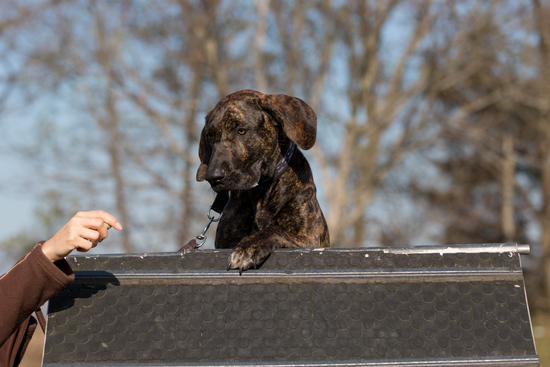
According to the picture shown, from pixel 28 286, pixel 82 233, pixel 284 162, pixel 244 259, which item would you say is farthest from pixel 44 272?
pixel 284 162

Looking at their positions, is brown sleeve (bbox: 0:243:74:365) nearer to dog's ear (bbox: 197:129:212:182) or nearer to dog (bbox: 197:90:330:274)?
dog (bbox: 197:90:330:274)

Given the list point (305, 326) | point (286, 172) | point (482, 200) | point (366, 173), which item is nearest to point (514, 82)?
point (366, 173)

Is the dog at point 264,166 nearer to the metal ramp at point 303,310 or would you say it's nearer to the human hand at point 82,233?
the metal ramp at point 303,310

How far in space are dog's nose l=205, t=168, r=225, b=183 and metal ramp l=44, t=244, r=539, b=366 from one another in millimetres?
576

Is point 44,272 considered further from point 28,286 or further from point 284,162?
point 284,162

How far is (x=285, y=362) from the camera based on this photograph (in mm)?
2352

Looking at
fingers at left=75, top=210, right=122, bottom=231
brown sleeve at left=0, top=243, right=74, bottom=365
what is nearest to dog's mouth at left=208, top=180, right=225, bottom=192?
fingers at left=75, top=210, right=122, bottom=231

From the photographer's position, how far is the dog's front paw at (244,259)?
101 inches

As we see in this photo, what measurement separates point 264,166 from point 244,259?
90cm

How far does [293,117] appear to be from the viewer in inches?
131

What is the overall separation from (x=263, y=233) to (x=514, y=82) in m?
14.1

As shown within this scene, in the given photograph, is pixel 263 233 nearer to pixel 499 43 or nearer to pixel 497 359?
pixel 497 359

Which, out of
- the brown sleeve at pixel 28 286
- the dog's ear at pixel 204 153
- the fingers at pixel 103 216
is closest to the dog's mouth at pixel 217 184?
the dog's ear at pixel 204 153

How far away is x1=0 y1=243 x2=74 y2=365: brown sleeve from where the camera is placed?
93.8 inches
